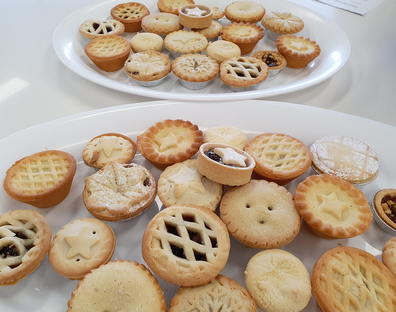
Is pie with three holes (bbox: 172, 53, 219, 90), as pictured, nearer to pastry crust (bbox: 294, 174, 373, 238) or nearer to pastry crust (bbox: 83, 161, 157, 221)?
pastry crust (bbox: 83, 161, 157, 221)

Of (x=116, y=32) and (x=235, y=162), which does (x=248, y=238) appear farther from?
(x=116, y=32)

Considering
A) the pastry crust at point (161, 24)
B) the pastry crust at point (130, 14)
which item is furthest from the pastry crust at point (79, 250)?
the pastry crust at point (130, 14)

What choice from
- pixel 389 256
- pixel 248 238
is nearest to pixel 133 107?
pixel 248 238

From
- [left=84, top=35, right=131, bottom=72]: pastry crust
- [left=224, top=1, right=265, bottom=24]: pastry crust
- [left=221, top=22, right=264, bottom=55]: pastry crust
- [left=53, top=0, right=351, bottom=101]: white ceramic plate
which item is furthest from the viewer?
[left=224, top=1, right=265, bottom=24]: pastry crust

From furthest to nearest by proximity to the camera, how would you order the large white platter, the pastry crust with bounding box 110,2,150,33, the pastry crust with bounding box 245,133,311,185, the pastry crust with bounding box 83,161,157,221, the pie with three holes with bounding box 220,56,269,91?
1. the pastry crust with bounding box 110,2,150,33
2. the pie with three holes with bounding box 220,56,269,91
3. the pastry crust with bounding box 245,133,311,185
4. the pastry crust with bounding box 83,161,157,221
5. the large white platter

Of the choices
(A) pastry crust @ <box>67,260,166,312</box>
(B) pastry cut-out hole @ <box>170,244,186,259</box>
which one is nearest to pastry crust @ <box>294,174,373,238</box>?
(B) pastry cut-out hole @ <box>170,244,186,259</box>

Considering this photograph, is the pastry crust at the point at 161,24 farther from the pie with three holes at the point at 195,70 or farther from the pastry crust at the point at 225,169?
the pastry crust at the point at 225,169

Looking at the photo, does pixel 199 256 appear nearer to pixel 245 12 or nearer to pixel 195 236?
pixel 195 236
